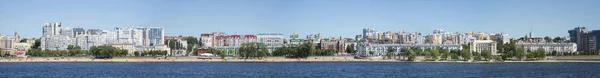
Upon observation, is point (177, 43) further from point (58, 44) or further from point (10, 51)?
point (10, 51)

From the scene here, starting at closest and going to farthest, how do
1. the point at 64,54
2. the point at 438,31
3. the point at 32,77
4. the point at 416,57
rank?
the point at 32,77, the point at 416,57, the point at 64,54, the point at 438,31

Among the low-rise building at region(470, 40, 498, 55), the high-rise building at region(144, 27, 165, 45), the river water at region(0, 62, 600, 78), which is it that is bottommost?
the river water at region(0, 62, 600, 78)

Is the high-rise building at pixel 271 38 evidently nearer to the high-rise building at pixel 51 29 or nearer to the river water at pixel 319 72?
the high-rise building at pixel 51 29

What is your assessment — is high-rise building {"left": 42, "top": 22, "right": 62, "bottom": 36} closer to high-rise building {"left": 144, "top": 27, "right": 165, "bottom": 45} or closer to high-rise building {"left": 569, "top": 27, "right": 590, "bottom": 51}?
high-rise building {"left": 144, "top": 27, "right": 165, "bottom": 45}

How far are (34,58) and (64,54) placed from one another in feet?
25.2

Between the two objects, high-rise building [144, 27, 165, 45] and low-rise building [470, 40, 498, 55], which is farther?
high-rise building [144, 27, 165, 45]

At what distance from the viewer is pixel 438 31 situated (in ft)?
520

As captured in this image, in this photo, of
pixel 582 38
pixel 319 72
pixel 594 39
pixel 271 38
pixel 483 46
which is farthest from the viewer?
pixel 271 38

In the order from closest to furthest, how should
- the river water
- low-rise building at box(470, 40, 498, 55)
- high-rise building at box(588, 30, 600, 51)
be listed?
the river water < low-rise building at box(470, 40, 498, 55) < high-rise building at box(588, 30, 600, 51)

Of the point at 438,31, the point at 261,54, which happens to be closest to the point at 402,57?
the point at 261,54

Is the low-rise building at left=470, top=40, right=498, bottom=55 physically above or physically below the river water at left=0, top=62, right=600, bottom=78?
above

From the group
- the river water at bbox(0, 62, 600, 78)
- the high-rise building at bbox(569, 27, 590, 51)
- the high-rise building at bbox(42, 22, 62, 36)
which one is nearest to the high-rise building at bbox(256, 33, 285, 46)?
the high-rise building at bbox(42, 22, 62, 36)

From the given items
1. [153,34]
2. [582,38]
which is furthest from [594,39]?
[153,34]

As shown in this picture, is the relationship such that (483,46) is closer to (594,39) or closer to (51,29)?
(594,39)
